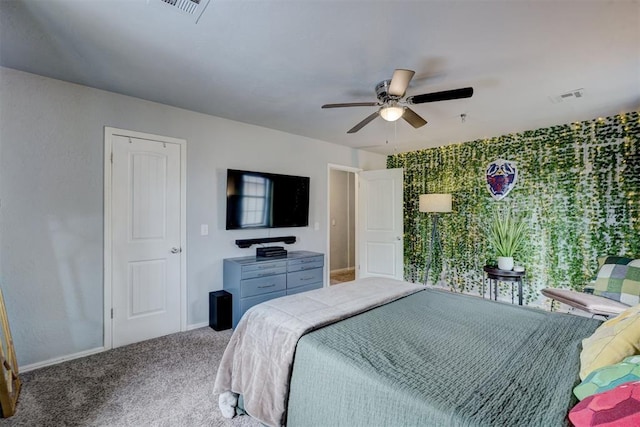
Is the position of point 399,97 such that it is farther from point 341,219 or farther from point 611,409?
point 341,219

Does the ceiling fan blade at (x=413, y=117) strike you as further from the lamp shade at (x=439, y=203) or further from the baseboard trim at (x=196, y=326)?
the baseboard trim at (x=196, y=326)

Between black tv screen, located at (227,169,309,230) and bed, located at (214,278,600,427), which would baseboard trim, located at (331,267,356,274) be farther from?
bed, located at (214,278,600,427)

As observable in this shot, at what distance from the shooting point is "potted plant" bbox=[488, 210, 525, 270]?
3775mm

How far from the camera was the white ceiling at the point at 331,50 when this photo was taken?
169 centimetres

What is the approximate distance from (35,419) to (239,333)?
140cm

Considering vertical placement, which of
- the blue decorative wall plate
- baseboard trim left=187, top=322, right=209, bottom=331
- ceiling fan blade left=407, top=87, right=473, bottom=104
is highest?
ceiling fan blade left=407, top=87, right=473, bottom=104

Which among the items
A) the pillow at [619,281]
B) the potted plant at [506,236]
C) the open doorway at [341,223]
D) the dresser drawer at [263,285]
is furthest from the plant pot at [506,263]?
the open doorway at [341,223]

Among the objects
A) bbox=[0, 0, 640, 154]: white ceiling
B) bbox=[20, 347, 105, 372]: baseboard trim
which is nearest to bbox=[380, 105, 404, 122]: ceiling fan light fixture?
bbox=[0, 0, 640, 154]: white ceiling

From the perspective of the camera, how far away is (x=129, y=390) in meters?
2.15

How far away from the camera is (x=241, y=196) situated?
3648 millimetres

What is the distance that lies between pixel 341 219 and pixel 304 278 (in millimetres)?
3066

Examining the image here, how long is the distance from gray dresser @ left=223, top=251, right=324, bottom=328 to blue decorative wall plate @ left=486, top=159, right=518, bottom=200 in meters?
2.71

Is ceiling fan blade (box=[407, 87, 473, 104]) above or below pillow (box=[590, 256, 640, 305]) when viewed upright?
above

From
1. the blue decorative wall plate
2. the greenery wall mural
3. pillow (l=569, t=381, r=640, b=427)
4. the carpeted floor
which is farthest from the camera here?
the blue decorative wall plate
